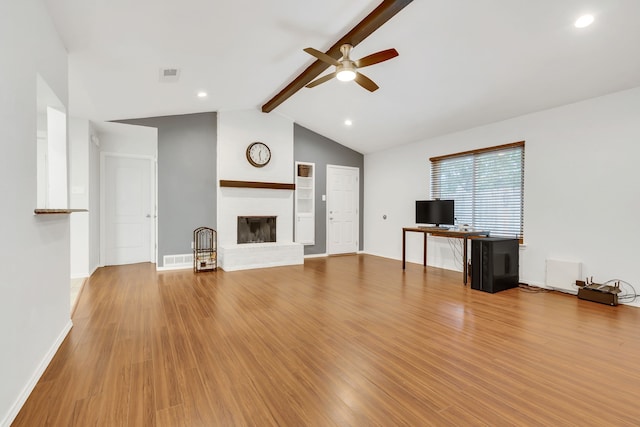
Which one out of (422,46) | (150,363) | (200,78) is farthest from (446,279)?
(200,78)

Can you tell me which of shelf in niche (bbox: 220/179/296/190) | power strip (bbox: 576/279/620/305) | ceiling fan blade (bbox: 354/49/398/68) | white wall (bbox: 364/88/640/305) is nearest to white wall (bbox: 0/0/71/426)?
ceiling fan blade (bbox: 354/49/398/68)

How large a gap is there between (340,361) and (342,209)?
209 inches

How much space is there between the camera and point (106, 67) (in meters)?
3.28

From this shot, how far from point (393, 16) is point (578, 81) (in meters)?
2.42

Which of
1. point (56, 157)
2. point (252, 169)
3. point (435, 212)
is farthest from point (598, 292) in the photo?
point (56, 157)

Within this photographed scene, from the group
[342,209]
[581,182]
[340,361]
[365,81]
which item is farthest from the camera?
[342,209]

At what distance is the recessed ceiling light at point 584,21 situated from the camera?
2639 millimetres

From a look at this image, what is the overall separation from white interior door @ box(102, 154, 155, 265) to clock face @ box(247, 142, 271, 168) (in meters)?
2.06

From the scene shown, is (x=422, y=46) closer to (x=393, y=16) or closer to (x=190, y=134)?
(x=393, y=16)

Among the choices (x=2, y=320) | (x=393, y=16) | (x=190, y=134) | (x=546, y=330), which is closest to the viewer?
(x=2, y=320)

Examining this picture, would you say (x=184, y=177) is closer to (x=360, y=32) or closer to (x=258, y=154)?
(x=258, y=154)

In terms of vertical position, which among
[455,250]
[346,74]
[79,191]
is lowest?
[455,250]

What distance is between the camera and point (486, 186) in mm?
5039

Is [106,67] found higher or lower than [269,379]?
higher
